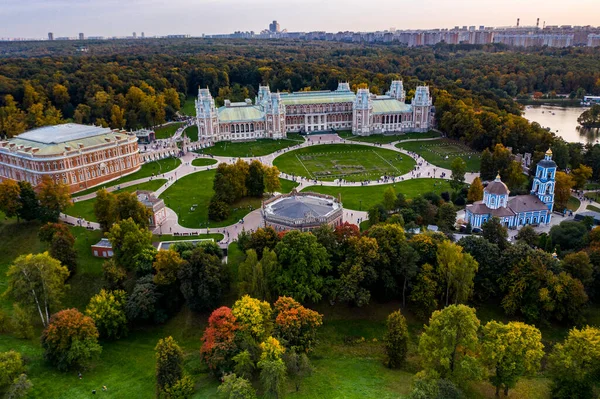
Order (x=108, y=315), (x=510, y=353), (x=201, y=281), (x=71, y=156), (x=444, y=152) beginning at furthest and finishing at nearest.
A: (x=444, y=152)
(x=71, y=156)
(x=201, y=281)
(x=108, y=315)
(x=510, y=353)

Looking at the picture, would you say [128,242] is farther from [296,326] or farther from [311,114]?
[311,114]

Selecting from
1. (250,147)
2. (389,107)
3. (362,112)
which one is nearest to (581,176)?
(362,112)

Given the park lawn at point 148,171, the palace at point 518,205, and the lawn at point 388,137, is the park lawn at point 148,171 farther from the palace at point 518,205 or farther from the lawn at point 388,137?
the palace at point 518,205

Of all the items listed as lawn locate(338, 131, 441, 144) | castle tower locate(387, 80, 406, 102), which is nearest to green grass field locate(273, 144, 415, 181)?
lawn locate(338, 131, 441, 144)

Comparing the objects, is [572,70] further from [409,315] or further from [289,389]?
[289,389]

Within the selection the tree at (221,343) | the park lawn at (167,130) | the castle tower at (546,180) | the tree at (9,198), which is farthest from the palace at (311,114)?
the tree at (221,343)
